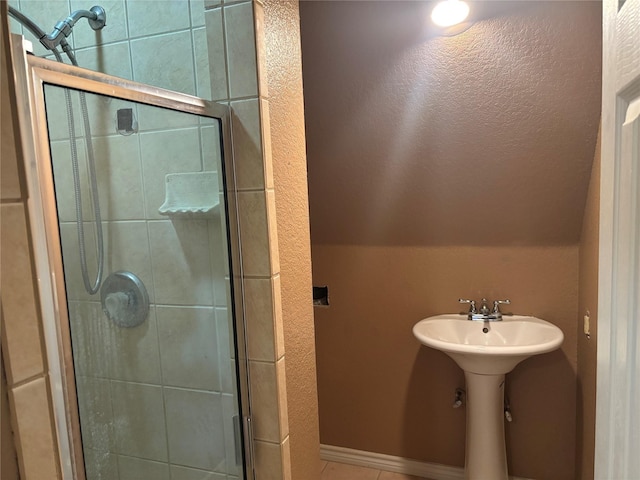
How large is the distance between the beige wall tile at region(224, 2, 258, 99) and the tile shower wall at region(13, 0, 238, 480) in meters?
0.15

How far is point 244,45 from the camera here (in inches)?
43.0

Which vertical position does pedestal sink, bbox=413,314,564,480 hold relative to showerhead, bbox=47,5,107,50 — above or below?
below

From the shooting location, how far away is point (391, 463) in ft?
7.90

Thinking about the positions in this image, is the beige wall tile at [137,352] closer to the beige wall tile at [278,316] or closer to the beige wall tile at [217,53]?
the beige wall tile at [278,316]

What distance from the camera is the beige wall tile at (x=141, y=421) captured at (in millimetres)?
1282

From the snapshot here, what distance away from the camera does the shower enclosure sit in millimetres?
1104

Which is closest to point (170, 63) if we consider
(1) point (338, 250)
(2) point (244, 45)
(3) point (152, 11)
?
(3) point (152, 11)

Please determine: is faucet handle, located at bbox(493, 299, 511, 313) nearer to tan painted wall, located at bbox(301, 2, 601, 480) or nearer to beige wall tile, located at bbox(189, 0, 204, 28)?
tan painted wall, located at bbox(301, 2, 601, 480)

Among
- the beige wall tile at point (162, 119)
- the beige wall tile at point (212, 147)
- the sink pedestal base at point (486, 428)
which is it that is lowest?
the sink pedestal base at point (486, 428)

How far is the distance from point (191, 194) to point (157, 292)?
324 millimetres

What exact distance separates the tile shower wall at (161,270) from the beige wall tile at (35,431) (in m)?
0.53

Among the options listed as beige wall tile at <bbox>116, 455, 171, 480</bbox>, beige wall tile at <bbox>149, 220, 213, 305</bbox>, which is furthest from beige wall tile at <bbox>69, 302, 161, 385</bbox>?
beige wall tile at <bbox>116, 455, 171, 480</bbox>

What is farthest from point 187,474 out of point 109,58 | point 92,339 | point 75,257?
point 109,58

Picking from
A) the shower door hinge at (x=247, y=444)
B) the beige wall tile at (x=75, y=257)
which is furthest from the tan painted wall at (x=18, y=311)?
the shower door hinge at (x=247, y=444)
